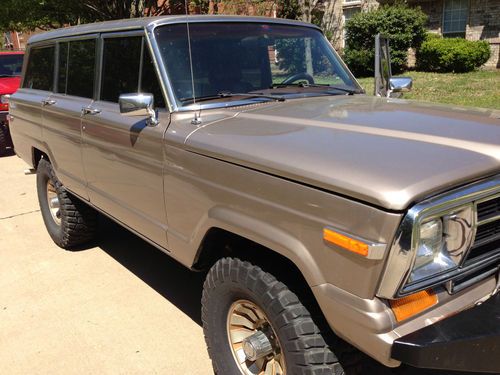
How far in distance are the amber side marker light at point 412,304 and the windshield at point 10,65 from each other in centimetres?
1098

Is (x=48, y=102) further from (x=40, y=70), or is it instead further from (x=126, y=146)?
(x=126, y=146)

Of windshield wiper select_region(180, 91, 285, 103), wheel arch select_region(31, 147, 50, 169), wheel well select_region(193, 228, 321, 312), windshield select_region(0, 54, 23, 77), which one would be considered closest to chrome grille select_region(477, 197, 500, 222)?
wheel well select_region(193, 228, 321, 312)

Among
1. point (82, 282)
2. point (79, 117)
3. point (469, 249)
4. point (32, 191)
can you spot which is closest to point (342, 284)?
point (469, 249)

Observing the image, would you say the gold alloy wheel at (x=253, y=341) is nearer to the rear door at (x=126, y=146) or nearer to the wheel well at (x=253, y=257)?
the wheel well at (x=253, y=257)

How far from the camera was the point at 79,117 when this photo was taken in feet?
12.4

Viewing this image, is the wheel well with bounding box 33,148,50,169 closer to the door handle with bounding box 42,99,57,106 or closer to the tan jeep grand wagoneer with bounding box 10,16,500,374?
the door handle with bounding box 42,99,57,106

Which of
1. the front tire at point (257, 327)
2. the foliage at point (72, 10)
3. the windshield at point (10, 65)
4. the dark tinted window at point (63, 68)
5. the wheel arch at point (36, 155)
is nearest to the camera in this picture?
the front tire at point (257, 327)

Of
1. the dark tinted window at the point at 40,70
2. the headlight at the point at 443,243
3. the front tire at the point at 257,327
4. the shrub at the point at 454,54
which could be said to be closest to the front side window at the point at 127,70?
the front tire at the point at 257,327

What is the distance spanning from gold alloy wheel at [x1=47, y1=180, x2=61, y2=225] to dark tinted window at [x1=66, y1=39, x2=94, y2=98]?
1.17 meters

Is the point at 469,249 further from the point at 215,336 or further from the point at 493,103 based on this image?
the point at 493,103

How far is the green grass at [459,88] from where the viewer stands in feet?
35.6

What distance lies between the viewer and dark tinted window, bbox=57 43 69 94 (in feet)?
14.1

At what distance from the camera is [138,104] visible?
2.71 m

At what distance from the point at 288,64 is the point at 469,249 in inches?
83.7
